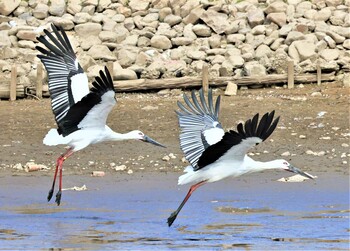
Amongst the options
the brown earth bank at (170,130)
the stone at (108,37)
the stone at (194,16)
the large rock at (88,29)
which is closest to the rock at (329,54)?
the brown earth bank at (170,130)

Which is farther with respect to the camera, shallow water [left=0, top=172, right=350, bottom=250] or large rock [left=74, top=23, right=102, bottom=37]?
large rock [left=74, top=23, right=102, bottom=37]

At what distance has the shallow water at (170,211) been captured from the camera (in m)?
11.4

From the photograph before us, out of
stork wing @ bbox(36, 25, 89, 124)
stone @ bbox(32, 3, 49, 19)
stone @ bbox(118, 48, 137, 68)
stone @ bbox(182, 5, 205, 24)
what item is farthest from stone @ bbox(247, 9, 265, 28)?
stork wing @ bbox(36, 25, 89, 124)

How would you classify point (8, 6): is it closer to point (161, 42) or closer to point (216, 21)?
Result: point (161, 42)

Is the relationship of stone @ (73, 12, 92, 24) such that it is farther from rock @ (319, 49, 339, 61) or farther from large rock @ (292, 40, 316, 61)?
rock @ (319, 49, 339, 61)

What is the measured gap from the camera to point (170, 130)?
18562 millimetres

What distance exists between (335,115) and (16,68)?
6.44m

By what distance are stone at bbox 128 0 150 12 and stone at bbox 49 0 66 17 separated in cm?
148

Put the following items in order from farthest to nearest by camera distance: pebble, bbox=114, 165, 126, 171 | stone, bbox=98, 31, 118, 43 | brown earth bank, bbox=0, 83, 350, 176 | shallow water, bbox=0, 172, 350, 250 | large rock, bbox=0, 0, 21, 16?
large rock, bbox=0, 0, 21, 16 → stone, bbox=98, 31, 118, 43 → brown earth bank, bbox=0, 83, 350, 176 → pebble, bbox=114, 165, 126, 171 → shallow water, bbox=0, 172, 350, 250

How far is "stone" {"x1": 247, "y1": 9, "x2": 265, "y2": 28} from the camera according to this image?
25156mm

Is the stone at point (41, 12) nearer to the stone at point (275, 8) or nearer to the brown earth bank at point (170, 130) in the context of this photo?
the stone at point (275, 8)

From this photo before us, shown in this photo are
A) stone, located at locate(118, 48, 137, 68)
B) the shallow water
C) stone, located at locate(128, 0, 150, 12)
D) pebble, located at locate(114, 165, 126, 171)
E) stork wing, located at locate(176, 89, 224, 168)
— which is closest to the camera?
the shallow water

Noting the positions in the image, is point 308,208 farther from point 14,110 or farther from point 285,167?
point 14,110

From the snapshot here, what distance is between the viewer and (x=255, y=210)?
44.5 ft
